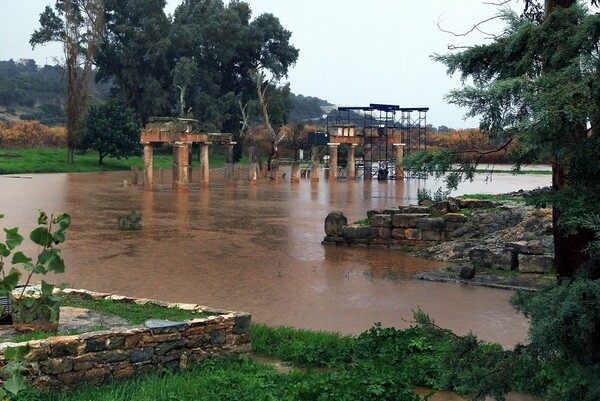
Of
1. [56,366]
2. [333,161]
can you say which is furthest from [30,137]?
[56,366]

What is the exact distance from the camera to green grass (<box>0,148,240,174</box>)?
182 ft

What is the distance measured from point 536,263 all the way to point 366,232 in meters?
5.68

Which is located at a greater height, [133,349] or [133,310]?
[133,310]

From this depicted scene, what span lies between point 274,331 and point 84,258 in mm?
8808

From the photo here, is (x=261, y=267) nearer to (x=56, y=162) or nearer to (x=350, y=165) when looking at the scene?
(x=350, y=165)

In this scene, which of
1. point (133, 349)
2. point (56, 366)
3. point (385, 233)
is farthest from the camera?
point (385, 233)

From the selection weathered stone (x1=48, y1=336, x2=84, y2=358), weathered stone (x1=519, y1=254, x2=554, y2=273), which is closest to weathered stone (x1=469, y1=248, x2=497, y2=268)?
weathered stone (x1=519, y1=254, x2=554, y2=273)

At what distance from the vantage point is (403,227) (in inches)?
768

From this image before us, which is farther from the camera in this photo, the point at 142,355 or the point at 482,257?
the point at 482,257

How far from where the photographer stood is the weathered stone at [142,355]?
8078 millimetres

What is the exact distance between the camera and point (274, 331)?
9961mm

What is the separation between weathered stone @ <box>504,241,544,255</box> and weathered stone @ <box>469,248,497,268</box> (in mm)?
393

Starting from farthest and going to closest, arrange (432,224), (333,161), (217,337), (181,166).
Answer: (333,161), (181,166), (432,224), (217,337)

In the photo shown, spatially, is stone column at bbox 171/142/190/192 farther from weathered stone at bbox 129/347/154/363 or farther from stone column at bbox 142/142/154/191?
weathered stone at bbox 129/347/154/363
